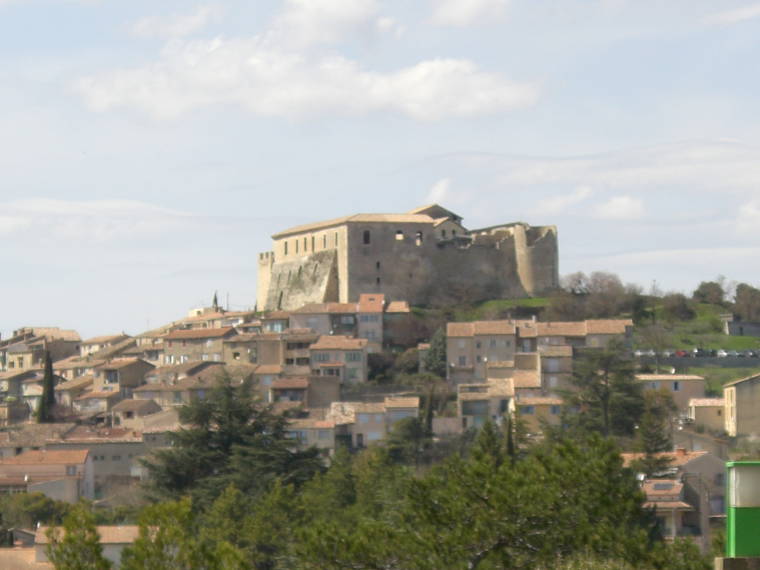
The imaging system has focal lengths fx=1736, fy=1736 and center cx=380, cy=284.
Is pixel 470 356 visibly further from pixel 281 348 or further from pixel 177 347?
pixel 177 347

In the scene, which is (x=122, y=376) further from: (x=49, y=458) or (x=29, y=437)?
(x=49, y=458)

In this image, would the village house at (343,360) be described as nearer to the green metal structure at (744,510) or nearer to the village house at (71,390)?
the village house at (71,390)

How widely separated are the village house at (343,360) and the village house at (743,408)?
1614 cm

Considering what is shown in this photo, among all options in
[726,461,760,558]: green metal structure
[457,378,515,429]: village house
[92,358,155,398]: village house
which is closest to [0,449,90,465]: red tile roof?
[457,378,515,429]: village house

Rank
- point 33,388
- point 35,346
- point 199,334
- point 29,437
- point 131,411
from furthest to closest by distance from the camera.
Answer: point 35,346 → point 33,388 → point 199,334 → point 131,411 → point 29,437

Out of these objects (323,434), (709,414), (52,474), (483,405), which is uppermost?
(483,405)

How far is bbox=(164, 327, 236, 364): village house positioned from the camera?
7688 cm

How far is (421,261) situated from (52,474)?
1167 inches

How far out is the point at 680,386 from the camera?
212ft

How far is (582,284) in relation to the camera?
84.8 metres

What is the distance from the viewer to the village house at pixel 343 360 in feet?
231

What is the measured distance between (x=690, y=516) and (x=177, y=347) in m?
39.9

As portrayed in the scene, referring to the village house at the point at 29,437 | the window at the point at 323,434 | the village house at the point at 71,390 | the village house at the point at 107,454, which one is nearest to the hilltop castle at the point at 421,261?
the village house at the point at 71,390

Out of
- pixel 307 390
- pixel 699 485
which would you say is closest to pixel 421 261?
pixel 307 390
